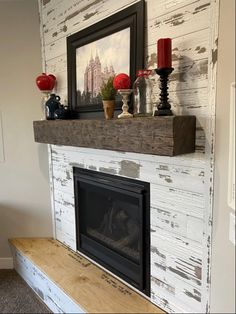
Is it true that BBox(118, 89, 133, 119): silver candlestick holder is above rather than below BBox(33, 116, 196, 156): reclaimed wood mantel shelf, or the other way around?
above

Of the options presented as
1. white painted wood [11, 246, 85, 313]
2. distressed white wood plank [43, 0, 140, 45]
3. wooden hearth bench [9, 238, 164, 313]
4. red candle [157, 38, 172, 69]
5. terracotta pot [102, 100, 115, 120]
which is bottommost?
white painted wood [11, 246, 85, 313]

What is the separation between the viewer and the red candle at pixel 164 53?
56.4 inches

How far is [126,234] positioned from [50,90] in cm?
138

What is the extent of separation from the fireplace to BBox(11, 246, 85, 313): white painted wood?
38 centimetres

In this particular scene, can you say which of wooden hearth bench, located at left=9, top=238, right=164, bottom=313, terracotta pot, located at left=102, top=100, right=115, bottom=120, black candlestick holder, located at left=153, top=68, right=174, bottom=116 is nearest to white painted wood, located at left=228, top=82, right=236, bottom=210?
black candlestick holder, located at left=153, top=68, right=174, bottom=116

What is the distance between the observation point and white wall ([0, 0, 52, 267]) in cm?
265

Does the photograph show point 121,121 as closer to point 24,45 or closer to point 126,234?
point 126,234

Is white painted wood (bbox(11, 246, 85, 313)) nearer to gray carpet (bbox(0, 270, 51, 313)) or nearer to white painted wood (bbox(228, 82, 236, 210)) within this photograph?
gray carpet (bbox(0, 270, 51, 313))

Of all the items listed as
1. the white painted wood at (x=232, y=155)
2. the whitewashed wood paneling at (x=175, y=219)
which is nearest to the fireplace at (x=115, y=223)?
the whitewashed wood paneling at (x=175, y=219)

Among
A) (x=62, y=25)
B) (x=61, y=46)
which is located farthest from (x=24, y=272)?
(x=62, y=25)

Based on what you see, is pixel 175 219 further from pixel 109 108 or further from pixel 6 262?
pixel 6 262

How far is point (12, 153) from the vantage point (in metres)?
2.79

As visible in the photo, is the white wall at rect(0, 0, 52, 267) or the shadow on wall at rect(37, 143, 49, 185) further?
the shadow on wall at rect(37, 143, 49, 185)

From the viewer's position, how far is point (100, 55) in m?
2.03
